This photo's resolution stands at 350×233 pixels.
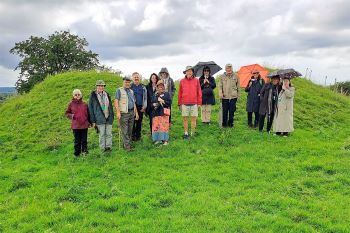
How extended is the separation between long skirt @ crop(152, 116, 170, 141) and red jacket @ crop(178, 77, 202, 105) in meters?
1.01

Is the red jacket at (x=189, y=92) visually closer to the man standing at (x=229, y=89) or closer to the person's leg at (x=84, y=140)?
the man standing at (x=229, y=89)

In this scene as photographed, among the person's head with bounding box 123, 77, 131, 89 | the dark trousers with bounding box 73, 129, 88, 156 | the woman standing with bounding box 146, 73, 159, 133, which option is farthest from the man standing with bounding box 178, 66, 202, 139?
the dark trousers with bounding box 73, 129, 88, 156

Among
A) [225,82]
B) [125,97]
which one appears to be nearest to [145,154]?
[125,97]

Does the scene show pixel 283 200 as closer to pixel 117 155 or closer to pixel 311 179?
pixel 311 179

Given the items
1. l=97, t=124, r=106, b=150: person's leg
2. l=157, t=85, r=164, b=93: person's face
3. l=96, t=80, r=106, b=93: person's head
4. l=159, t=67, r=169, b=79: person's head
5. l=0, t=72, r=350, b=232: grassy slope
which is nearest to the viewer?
l=0, t=72, r=350, b=232: grassy slope

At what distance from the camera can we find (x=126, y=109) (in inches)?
500

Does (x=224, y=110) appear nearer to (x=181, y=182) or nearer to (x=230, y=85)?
(x=230, y=85)

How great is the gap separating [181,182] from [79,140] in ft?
13.9

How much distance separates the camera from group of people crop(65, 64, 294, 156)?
12.6 m

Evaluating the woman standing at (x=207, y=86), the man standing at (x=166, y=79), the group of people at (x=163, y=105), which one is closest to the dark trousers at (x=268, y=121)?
the group of people at (x=163, y=105)

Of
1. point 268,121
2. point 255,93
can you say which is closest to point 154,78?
point 255,93

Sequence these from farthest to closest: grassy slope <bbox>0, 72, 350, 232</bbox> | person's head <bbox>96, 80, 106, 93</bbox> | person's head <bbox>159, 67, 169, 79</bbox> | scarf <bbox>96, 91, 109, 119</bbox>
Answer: person's head <bbox>159, 67, 169, 79</bbox> < scarf <bbox>96, 91, 109, 119</bbox> < person's head <bbox>96, 80, 106, 93</bbox> < grassy slope <bbox>0, 72, 350, 232</bbox>

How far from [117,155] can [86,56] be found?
44.7m

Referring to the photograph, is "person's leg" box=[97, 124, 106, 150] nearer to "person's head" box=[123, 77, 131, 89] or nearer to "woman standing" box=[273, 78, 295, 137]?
"person's head" box=[123, 77, 131, 89]
